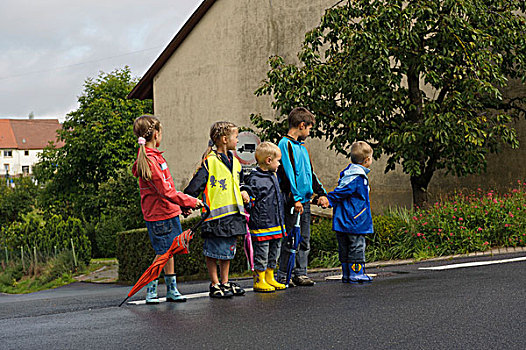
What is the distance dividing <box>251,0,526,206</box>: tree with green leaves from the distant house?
118 m

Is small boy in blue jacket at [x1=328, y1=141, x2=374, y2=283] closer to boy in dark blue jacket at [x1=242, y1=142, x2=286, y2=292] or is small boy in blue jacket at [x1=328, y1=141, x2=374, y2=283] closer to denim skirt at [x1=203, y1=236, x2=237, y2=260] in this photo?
boy in dark blue jacket at [x1=242, y1=142, x2=286, y2=292]

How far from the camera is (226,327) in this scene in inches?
192

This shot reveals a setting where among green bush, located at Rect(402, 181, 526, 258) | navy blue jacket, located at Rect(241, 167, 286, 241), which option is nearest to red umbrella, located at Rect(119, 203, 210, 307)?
navy blue jacket, located at Rect(241, 167, 286, 241)

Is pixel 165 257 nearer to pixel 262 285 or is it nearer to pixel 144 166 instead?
pixel 144 166

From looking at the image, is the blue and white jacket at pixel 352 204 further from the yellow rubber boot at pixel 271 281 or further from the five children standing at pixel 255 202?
the yellow rubber boot at pixel 271 281

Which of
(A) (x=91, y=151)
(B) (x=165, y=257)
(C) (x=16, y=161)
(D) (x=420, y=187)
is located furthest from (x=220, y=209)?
(C) (x=16, y=161)

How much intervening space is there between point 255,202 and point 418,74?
7.58m

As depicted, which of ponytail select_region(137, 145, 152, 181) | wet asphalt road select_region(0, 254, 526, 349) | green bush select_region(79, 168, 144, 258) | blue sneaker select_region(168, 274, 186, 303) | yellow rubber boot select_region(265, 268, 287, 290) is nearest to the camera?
wet asphalt road select_region(0, 254, 526, 349)

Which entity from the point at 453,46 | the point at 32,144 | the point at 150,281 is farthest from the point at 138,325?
the point at 32,144

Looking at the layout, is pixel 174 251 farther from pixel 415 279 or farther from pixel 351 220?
pixel 415 279

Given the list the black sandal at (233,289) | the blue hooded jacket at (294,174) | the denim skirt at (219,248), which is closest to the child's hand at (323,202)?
the blue hooded jacket at (294,174)

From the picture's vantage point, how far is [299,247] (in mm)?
7215

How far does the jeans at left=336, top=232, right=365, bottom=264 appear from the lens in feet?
24.2

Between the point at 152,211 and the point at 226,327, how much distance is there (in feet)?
5.76
